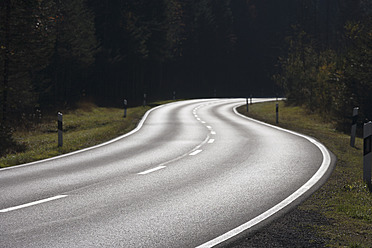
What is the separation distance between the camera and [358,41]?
22.8 m

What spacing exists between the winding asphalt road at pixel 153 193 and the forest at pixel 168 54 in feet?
28.9

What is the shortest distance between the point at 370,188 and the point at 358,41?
16528 millimetres

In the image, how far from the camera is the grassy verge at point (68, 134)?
12923 mm

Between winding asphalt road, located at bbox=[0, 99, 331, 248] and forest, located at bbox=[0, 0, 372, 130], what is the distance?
8.81 m

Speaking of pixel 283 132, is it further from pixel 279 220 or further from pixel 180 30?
pixel 180 30

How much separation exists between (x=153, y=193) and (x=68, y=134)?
1375 cm

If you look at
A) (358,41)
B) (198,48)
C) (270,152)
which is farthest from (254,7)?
(270,152)

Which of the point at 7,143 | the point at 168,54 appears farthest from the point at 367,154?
the point at 168,54

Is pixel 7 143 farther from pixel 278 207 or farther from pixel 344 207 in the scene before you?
pixel 344 207

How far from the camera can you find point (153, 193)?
786 cm

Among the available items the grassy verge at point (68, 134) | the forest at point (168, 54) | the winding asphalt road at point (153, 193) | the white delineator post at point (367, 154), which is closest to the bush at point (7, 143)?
the grassy verge at point (68, 134)

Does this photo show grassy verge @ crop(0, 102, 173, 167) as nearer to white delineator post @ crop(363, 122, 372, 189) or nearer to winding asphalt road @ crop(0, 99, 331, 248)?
winding asphalt road @ crop(0, 99, 331, 248)

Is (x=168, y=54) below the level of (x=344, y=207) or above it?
above

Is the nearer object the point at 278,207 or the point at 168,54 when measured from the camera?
the point at 278,207
